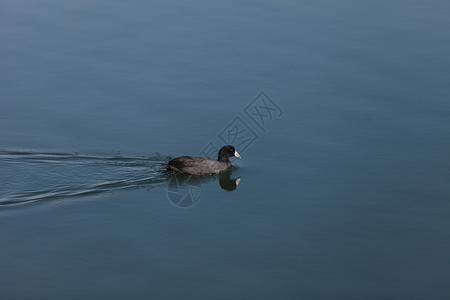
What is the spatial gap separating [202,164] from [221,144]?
61.4 inches

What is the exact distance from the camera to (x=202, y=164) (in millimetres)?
19266

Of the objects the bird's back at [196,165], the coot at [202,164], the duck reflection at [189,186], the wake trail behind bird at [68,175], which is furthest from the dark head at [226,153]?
the wake trail behind bird at [68,175]

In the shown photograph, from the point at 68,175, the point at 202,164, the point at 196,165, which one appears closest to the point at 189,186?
the point at 196,165

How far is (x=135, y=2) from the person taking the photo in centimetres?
3066

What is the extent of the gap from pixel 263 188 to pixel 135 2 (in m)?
14.7

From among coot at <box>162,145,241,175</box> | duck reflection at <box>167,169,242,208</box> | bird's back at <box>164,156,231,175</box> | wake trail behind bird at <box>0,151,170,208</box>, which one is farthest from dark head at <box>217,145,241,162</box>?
wake trail behind bird at <box>0,151,170,208</box>

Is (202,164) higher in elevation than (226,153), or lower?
lower

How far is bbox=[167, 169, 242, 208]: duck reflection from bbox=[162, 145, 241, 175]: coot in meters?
0.16

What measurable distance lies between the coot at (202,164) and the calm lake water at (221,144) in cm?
27

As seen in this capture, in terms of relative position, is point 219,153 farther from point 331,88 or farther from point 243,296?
point 243,296

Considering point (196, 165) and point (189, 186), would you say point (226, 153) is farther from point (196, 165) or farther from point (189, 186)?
point (189, 186)

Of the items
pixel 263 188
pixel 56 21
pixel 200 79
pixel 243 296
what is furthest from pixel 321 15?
pixel 243 296

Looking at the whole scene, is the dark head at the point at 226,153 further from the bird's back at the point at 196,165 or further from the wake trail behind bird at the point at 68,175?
the wake trail behind bird at the point at 68,175

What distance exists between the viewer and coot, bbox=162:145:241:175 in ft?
61.7
